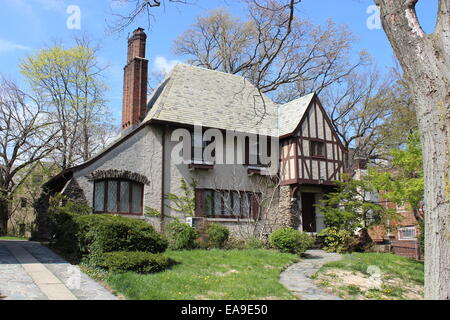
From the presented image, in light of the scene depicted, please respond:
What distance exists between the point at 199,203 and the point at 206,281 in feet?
28.6

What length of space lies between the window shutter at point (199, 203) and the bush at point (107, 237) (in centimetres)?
625

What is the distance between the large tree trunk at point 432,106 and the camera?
5.80 metres

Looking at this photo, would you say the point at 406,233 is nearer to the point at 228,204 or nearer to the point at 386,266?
the point at 386,266

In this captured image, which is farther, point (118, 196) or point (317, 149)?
point (317, 149)

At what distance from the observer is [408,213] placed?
82.0 ft

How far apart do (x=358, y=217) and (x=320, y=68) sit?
16.1 meters

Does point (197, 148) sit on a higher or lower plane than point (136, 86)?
lower

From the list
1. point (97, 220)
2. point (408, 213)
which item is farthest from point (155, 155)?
point (408, 213)

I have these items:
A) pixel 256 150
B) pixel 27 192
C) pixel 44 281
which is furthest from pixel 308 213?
pixel 27 192

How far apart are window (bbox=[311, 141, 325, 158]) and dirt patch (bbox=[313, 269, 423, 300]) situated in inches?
332

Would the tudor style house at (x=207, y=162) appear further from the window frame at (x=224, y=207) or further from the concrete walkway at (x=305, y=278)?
the concrete walkway at (x=305, y=278)

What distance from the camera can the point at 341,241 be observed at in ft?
57.9

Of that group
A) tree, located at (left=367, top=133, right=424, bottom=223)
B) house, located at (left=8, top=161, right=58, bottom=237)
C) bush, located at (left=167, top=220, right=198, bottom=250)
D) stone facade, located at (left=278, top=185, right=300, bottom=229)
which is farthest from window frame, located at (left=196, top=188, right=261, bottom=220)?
house, located at (left=8, top=161, right=58, bottom=237)

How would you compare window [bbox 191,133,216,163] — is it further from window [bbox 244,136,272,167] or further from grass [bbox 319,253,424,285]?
grass [bbox 319,253,424,285]
